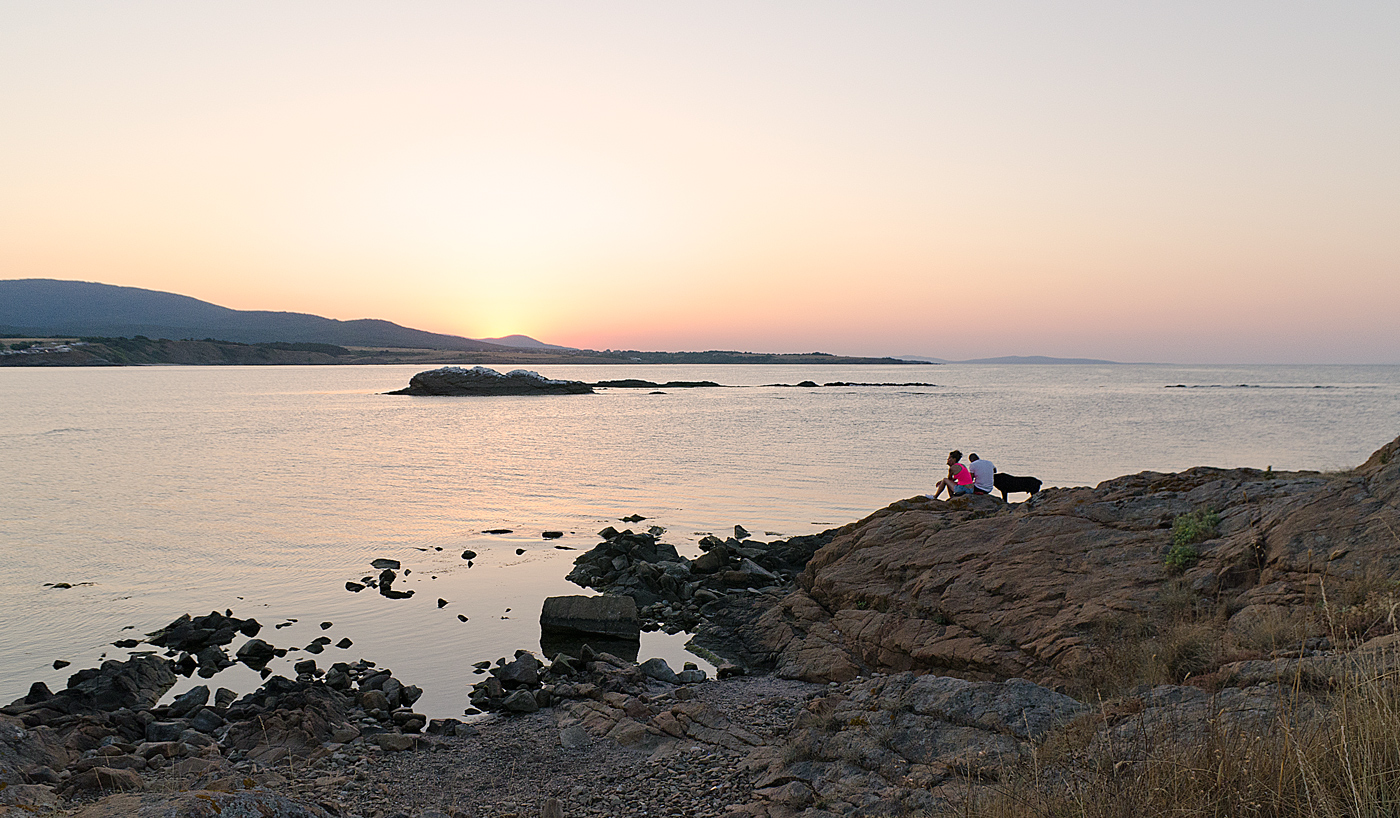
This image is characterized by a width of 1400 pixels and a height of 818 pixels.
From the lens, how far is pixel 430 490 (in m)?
31.5

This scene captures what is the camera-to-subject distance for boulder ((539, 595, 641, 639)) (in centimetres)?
1449

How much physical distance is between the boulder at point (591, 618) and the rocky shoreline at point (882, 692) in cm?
78

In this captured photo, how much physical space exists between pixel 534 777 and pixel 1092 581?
25.1 ft

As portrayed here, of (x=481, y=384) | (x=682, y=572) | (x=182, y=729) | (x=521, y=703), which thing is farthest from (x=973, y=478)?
(x=481, y=384)

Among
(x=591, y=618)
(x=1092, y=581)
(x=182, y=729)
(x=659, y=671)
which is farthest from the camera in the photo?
(x=591, y=618)

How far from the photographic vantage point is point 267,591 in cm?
1714

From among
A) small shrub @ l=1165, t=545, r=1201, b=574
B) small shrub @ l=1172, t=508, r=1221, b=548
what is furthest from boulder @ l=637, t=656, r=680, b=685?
small shrub @ l=1172, t=508, r=1221, b=548

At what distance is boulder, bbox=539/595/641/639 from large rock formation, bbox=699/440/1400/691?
1459mm

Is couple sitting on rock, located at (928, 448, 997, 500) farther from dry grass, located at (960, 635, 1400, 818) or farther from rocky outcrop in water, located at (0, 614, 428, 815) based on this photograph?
dry grass, located at (960, 635, 1400, 818)

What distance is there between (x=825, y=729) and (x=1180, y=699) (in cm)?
299

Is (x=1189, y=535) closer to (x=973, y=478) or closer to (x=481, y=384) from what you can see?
(x=973, y=478)

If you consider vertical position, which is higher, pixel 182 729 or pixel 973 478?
pixel 973 478

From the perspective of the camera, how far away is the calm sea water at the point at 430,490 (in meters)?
15.1

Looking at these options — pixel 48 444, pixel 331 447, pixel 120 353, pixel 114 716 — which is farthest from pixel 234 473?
pixel 120 353
